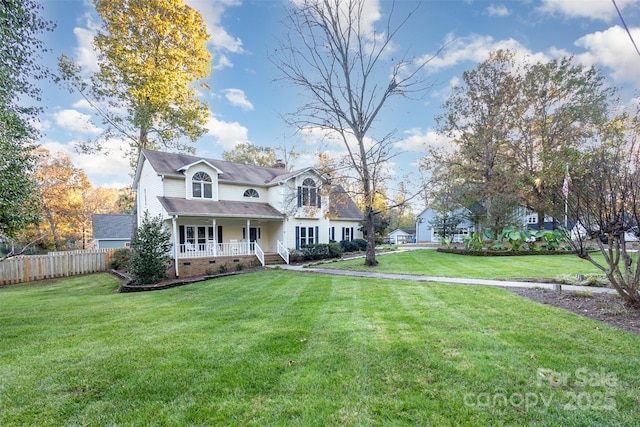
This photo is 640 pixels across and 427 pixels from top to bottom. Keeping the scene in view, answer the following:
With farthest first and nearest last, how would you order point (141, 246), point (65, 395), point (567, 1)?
point (141, 246), point (567, 1), point (65, 395)

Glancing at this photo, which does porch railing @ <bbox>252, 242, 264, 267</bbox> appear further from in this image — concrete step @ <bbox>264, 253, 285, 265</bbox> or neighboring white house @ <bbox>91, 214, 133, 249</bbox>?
neighboring white house @ <bbox>91, 214, 133, 249</bbox>

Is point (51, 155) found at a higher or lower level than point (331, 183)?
higher

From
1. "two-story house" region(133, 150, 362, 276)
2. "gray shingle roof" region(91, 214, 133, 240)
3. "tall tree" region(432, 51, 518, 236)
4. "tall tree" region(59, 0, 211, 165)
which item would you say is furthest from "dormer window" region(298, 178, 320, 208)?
"gray shingle roof" region(91, 214, 133, 240)

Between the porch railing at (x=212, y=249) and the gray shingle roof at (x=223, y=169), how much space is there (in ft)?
13.9

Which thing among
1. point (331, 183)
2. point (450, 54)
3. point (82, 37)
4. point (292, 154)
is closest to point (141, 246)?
point (331, 183)

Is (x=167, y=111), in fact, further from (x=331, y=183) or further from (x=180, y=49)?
(x=331, y=183)

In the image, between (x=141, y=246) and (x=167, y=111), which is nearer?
(x=141, y=246)

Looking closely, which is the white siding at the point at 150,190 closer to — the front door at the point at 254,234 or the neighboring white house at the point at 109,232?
the front door at the point at 254,234

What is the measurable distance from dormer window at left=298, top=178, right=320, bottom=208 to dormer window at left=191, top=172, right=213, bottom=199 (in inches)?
228

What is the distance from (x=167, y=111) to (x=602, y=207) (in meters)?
22.0

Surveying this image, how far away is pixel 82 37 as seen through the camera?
16.4 meters

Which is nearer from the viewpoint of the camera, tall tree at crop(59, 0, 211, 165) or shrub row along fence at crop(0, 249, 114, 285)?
shrub row along fence at crop(0, 249, 114, 285)

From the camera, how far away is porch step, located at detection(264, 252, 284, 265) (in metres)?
17.6

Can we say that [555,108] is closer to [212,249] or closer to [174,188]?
[212,249]
